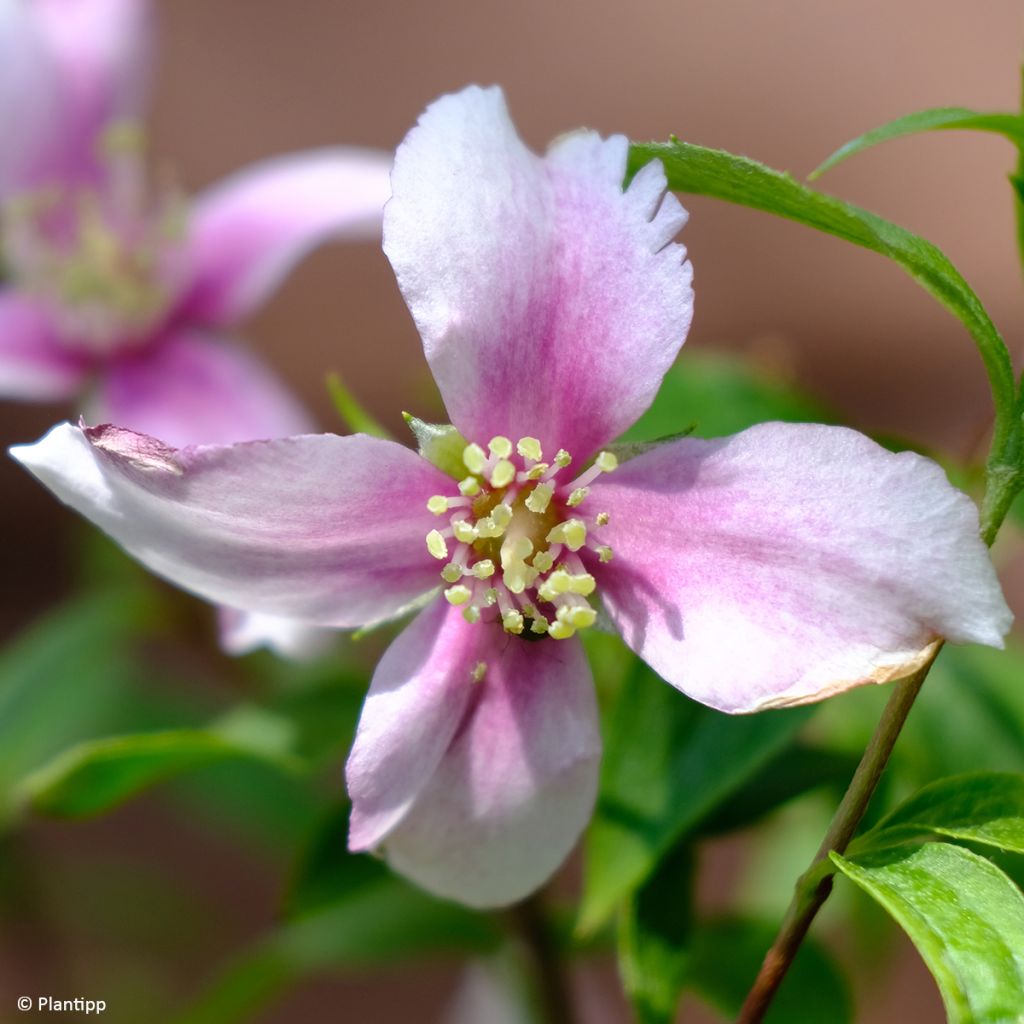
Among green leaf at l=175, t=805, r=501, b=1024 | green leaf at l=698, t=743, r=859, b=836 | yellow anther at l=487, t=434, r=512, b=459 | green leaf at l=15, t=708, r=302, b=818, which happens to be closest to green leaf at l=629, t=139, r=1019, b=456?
yellow anther at l=487, t=434, r=512, b=459

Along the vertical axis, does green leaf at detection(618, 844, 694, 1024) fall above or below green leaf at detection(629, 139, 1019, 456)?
below

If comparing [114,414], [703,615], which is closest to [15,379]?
[114,414]

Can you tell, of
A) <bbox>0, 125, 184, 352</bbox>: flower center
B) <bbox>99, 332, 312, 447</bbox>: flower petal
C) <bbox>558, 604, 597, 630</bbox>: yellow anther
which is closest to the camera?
<bbox>558, 604, 597, 630</bbox>: yellow anther

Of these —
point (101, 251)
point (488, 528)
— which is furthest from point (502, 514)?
point (101, 251)

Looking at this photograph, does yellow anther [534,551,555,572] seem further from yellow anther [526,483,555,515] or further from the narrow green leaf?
the narrow green leaf

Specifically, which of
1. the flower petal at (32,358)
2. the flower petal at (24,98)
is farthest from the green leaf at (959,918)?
the flower petal at (24,98)

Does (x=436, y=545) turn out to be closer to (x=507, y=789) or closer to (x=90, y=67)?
(x=507, y=789)

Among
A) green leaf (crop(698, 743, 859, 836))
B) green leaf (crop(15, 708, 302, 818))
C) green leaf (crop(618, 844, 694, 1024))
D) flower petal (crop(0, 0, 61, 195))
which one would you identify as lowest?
green leaf (crop(618, 844, 694, 1024))
